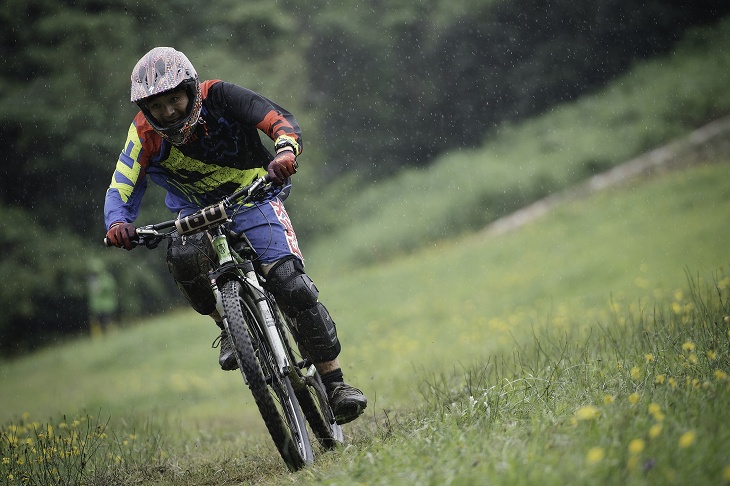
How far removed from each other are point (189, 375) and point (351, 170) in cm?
1614

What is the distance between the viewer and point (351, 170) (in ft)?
104

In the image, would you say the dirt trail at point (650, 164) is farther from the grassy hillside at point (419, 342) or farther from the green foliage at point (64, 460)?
the green foliage at point (64, 460)

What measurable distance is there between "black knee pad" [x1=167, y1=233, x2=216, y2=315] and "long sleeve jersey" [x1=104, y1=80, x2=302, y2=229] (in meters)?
0.36

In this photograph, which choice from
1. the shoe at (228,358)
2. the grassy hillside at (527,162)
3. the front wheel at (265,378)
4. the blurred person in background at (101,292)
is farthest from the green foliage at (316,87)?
the front wheel at (265,378)

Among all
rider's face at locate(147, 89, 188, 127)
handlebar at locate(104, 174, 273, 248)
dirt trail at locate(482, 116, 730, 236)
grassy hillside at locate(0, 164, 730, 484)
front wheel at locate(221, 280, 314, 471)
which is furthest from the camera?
dirt trail at locate(482, 116, 730, 236)

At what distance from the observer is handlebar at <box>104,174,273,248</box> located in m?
4.57

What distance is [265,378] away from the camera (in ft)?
15.7

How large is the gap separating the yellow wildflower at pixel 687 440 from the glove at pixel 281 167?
238 cm

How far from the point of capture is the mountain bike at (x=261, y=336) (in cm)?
447

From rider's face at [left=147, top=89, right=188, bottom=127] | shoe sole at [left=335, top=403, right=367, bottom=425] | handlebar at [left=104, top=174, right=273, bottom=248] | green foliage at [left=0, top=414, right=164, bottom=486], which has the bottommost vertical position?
shoe sole at [left=335, top=403, right=367, bottom=425]

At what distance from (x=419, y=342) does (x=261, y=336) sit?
9.90m

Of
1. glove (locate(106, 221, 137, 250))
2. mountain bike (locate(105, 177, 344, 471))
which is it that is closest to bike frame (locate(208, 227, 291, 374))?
mountain bike (locate(105, 177, 344, 471))

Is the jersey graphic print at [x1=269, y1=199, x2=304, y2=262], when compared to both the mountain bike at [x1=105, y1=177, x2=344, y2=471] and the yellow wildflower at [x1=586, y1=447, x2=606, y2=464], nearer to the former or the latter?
the mountain bike at [x1=105, y1=177, x2=344, y2=471]

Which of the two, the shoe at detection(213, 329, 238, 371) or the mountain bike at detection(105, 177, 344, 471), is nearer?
the mountain bike at detection(105, 177, 344, 471)
